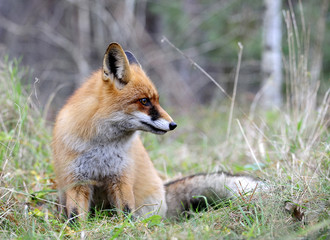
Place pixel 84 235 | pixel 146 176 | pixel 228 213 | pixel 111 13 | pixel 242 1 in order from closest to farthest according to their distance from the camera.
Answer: pixel 84 235 → pixel 228 213 → pixel 146 176 → pixel 111 13 → pixel 242 1

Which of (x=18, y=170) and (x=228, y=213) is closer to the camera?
(x=228, y=213)

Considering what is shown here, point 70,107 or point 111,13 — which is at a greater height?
point 111,13

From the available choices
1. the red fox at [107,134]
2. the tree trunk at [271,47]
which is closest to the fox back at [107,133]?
the red fox at [107,134]

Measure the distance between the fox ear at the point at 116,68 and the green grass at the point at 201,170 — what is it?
838 millimetres

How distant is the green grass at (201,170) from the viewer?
8.43 feet

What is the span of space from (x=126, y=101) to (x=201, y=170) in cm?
203

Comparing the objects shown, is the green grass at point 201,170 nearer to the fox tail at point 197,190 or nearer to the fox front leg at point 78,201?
the fox front leg at point 78,201

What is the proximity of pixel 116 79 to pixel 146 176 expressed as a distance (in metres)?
1.12

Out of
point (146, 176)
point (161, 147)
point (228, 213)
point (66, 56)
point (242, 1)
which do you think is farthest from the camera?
point (66, 56)

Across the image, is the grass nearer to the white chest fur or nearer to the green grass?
the green grass

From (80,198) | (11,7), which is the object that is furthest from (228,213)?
(11,7)

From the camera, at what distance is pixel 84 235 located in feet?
8.63

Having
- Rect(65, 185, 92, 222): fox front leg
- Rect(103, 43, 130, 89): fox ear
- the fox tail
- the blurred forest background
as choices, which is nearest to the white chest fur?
Rect(65, 185, 92, 222): fox front leg

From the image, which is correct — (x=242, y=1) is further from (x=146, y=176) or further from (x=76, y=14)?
(x=146, y=176)
